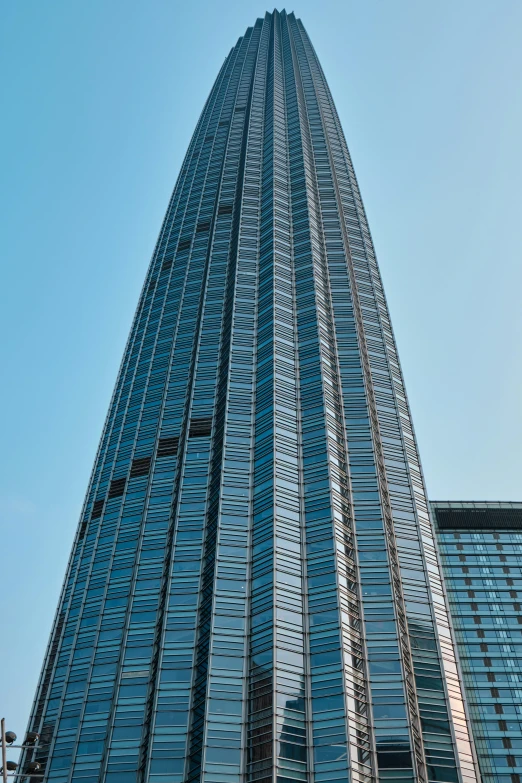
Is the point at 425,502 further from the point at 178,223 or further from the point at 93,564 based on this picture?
the point at 178,223

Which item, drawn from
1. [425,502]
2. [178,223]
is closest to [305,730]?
[425,502]

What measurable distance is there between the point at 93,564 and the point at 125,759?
2109cm

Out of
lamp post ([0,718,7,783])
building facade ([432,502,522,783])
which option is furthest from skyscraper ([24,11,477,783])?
lamp post ([0,718,7,783])

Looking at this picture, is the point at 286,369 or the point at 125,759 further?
the point at 286,369

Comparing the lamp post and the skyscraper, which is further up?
the skyscraper

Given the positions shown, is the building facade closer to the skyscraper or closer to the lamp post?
the skyscraper

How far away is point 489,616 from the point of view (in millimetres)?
97500

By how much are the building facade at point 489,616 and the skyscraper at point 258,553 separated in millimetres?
22808

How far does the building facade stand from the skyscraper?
2281 cm

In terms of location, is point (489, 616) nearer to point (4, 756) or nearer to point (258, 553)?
point (258, 553)

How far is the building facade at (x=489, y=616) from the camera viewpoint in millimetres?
87000

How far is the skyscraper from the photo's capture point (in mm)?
60250

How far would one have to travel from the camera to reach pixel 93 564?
3108 inches

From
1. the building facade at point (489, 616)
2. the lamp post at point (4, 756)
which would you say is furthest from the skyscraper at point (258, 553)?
the lamp post at point (4, 756)
